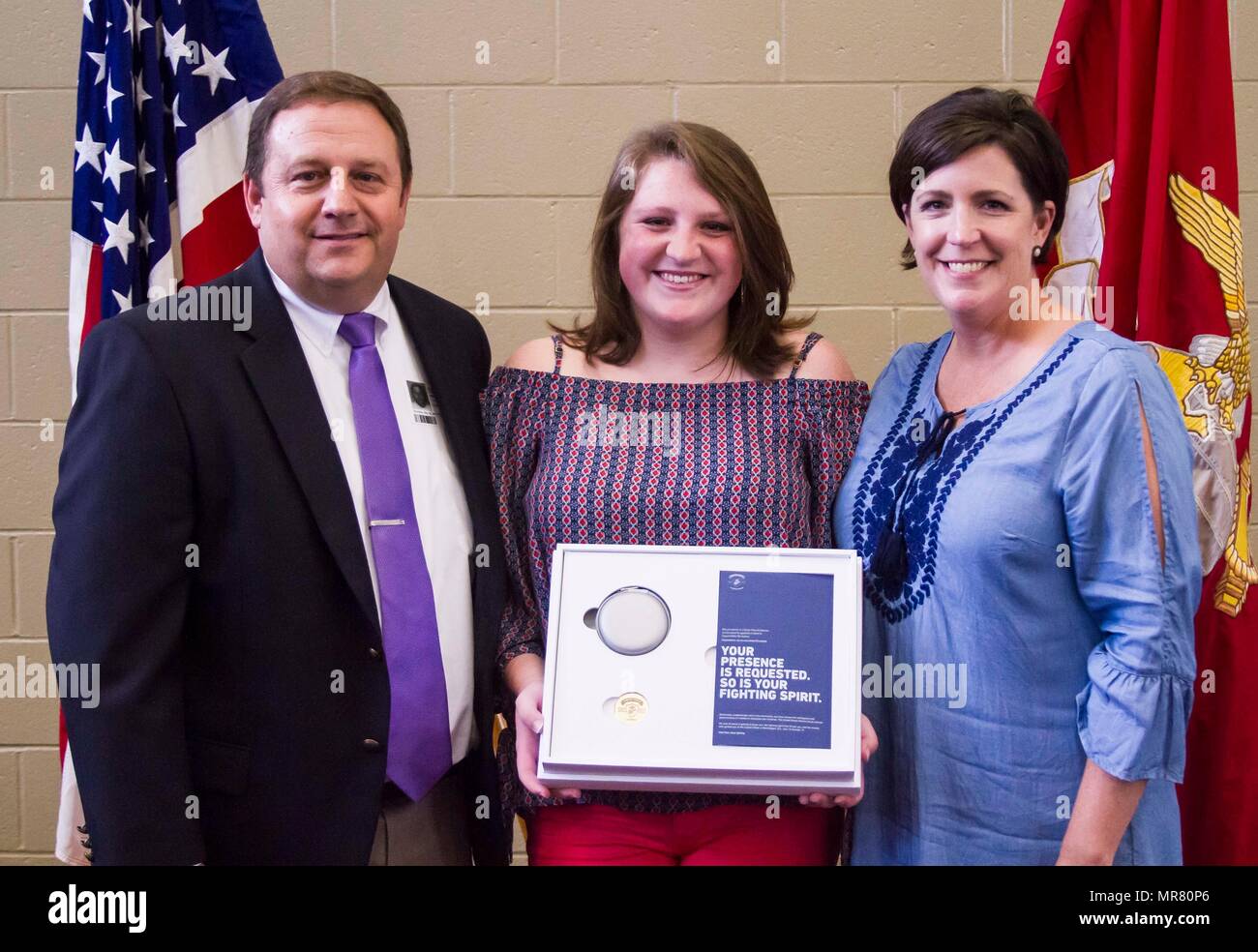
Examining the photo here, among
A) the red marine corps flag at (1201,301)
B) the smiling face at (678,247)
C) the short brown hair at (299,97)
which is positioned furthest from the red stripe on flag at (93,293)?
the red marine corps flag at (1201,301)

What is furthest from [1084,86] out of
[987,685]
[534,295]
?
[534,295]

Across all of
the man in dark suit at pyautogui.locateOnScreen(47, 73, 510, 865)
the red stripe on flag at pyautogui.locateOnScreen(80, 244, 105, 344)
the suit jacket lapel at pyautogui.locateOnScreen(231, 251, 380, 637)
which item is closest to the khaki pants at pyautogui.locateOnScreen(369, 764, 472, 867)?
the man in dark suit at pyautogui.locateOnScreen(47, 73, 510, 865)

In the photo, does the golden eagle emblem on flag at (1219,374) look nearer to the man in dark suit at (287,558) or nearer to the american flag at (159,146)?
the man in dark suit at (287,558)

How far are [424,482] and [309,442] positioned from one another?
0.69ft

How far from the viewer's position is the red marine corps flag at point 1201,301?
1966 millimetres

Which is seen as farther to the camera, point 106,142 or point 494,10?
point 494,10

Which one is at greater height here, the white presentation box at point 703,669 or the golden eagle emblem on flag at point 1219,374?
the golden eagle emblem on flag at point 1219,374

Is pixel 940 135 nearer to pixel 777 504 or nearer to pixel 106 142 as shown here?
pixel 777 504

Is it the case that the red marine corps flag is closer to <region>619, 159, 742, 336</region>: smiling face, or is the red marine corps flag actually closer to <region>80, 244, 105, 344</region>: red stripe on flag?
<region>619, 159, 742, 336</region>: smiling face

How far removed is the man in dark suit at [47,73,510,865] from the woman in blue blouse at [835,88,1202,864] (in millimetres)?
643

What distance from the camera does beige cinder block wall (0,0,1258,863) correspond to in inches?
112

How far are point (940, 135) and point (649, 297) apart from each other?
1.68ft

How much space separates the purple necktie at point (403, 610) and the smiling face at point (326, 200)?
0.56ft

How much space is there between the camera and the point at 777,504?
1818mm
